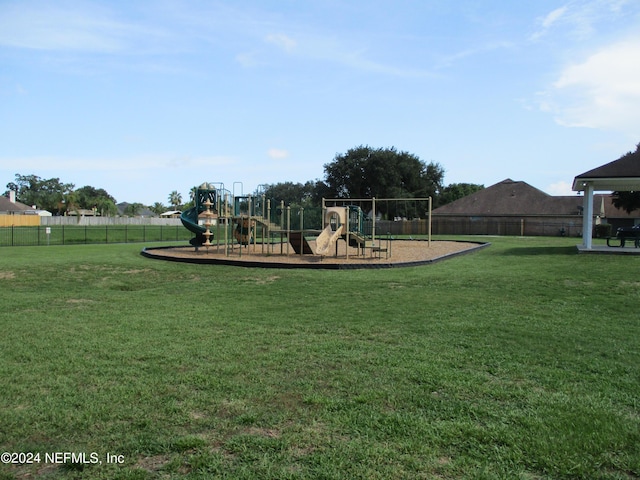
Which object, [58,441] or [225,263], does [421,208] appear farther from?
[58,441]

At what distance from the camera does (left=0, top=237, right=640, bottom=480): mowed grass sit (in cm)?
312

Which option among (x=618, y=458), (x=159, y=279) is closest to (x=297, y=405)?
(x=618, y=458)

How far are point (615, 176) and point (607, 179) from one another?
11.5 inches

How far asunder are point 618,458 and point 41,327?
6999 mm

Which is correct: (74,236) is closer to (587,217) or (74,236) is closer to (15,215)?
(15,215)

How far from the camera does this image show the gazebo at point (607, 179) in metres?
19.0

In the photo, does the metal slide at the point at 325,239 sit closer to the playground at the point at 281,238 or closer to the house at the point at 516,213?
the playground at the point at 281,238

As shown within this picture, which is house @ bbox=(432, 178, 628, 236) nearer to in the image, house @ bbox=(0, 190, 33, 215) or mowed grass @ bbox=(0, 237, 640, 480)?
mowed grass @ bbox=(0, 237, 640, 480)

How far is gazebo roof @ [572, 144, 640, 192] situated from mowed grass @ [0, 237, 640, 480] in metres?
11.6

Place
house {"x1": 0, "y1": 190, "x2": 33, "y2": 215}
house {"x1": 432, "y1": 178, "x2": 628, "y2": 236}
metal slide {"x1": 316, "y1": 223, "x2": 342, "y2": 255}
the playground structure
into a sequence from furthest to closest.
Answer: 1. house {"x1": 0, "y1": 190, "x2": 33, "y2": 215}
2. house {"x1": 432, "y1": 178, "x2": 628, "y2": 236}
3. the playground structure
4. metal slide {"x1": 316, "y1": 223, "x2": 342, "y2": 255}

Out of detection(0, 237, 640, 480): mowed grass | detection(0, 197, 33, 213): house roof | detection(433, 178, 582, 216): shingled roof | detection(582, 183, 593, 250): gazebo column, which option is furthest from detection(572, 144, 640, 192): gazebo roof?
detection(0, 197, 33, 213): house roof

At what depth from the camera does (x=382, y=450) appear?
10.5 feet

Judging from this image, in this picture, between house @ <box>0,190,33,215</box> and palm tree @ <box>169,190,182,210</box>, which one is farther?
palm tree @ <box>169,190,182,210</box>

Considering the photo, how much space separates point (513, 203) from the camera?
54.9 m
